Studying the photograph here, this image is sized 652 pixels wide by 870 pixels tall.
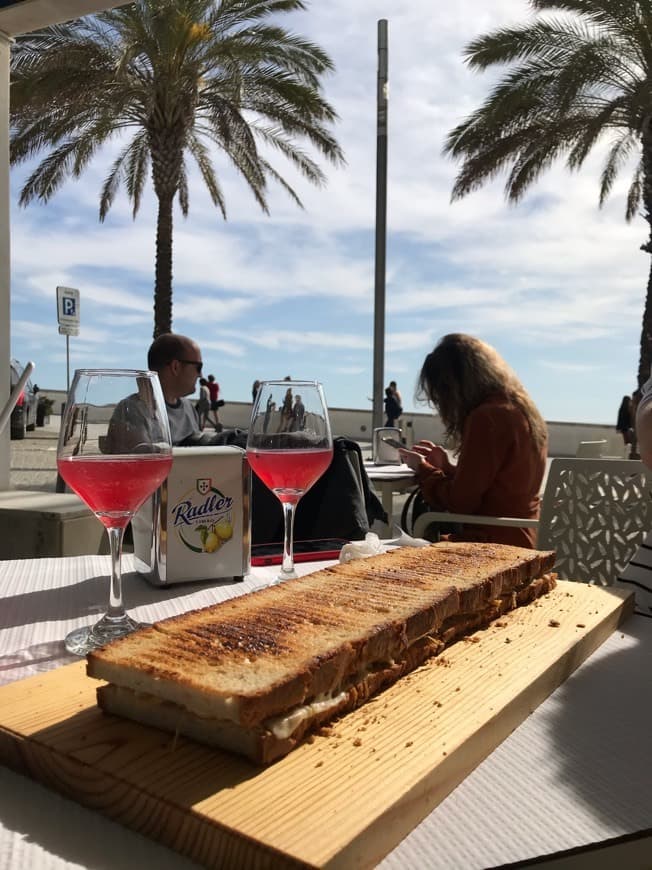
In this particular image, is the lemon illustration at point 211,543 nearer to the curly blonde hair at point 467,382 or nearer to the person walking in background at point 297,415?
the person walking in background at point 297,415

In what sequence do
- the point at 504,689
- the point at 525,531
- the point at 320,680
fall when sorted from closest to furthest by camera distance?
the point at 320,680 → the point at 504,689 → the point at 525,531

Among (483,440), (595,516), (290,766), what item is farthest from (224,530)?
(483,440)

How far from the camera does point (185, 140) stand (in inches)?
523

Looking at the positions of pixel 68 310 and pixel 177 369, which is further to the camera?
pixel 68 310

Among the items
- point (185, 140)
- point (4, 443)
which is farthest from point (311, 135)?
point (4, 443)

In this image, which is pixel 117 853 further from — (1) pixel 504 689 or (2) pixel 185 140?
(2) pixel 185 140

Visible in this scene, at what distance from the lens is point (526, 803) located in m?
0.66

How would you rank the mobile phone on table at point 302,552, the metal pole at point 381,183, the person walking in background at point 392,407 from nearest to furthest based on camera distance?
the mobile phone on table at point 302,552, the metal pole at point 381,183, the person walking in background at point 392,407

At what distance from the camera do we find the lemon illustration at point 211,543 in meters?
1.48

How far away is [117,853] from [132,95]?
13456 millimetres

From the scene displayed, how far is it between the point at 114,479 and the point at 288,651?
456 mm

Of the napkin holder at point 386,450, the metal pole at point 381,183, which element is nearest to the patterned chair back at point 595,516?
the napkin holder at point 386,450

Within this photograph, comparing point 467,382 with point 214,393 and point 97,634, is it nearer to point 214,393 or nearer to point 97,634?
point 97,634

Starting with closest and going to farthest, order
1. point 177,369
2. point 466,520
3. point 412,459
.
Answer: point 466,520 < point 412,459 < point 177,369
